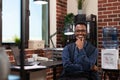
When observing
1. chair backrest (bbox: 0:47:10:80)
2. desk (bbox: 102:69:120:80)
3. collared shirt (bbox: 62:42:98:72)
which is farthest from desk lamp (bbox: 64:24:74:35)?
chair backrest (bbox: 0:47:10:80)

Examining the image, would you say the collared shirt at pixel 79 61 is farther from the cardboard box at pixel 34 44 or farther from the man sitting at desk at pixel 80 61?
the cardboard box at pixel 34 44

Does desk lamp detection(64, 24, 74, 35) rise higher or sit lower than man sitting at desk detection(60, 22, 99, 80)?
higher

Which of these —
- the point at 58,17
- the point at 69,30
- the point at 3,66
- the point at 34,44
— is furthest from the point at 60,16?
the point at 3,66

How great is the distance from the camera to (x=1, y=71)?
0.86 meters

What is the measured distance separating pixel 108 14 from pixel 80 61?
1751 millimetres

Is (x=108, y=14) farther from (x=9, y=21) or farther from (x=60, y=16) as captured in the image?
(x=9, y=21)

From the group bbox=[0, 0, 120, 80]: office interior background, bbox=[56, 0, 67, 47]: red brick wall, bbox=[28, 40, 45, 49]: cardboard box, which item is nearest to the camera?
bbox=[28, 40, 45, 49]: cardboard box

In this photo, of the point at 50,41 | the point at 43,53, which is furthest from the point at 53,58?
the point at 50,41

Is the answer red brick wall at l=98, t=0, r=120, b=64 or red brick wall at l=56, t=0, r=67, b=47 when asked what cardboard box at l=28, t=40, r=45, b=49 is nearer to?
red brick wall at l=56, t=0, r=67, b=47

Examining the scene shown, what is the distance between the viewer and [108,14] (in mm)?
4309

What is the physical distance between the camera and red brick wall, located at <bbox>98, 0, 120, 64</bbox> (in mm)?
4215

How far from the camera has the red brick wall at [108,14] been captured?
4.21 m

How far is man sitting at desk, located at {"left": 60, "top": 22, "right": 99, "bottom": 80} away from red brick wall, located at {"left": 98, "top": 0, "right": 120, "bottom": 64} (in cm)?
141

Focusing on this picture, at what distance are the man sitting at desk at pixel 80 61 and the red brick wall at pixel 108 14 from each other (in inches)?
55.6
